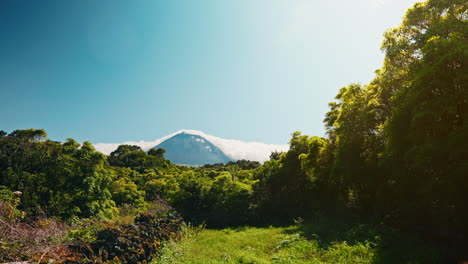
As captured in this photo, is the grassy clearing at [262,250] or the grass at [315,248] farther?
the grassy clearing at [262,250]

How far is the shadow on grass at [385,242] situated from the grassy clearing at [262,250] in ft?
0.74

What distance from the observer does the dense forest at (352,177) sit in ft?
22.5

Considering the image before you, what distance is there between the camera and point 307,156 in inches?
642

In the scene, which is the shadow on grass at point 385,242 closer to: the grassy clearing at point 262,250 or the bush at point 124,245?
the grassy clearing at point 262,250

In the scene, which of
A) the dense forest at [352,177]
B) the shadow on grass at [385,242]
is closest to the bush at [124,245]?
the dense forest at [352,177]

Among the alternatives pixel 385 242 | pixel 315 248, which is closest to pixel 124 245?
pixel 315 248

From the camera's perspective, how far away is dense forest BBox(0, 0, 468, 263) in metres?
6.86

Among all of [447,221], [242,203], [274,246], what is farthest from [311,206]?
[447,221]

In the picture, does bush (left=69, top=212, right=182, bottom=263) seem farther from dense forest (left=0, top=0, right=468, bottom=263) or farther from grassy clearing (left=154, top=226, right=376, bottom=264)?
grassy clearing (left=154, top=226, right=376, bottom=264)

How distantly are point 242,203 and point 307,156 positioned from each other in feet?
20.2

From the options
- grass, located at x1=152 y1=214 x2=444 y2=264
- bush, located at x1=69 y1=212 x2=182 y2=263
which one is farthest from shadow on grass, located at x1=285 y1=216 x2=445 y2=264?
bush, located at x1=69 y1=212 x2=182 y2=263

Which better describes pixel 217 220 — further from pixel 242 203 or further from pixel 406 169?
pixel 406 169

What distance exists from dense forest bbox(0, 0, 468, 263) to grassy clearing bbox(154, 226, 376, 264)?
49.7 inches

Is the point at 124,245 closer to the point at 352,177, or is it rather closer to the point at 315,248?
the point at 315,248
